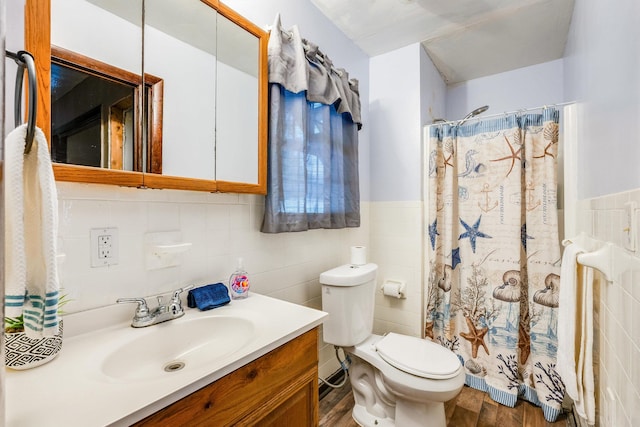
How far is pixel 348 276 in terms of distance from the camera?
4.90 feet

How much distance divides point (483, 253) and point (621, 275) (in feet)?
3.72

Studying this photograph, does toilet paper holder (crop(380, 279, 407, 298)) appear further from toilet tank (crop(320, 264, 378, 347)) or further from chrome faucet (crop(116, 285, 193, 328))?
chrome faucet (crop(116, 285, 193, 328))

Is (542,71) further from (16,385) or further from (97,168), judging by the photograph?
(16,385)

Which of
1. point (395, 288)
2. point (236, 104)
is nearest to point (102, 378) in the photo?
point (236, 104)

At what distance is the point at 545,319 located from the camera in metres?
1.66

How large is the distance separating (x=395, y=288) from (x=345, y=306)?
0.66 meters

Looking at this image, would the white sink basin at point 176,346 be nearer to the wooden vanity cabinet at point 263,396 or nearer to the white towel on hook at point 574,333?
the wooden vanity cabinet at point 263,396

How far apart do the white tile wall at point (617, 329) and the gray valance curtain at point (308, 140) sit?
109 cm

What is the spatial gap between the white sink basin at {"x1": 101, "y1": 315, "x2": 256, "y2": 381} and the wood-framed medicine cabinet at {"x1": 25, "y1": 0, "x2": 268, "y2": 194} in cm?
46

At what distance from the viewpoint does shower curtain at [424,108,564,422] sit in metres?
1.66

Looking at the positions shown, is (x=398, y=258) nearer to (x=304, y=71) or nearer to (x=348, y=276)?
(x=348, y=276)

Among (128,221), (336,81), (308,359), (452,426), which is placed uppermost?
(336,81)

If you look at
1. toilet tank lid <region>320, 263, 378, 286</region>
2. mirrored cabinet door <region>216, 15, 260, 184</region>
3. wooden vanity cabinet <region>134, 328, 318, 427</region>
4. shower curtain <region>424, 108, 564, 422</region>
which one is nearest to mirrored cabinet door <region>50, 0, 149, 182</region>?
mirrored cabinet door <region>216, 15, 260, 184</region>

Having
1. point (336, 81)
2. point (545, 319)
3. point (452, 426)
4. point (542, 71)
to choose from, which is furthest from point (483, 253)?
point (542, 71)
